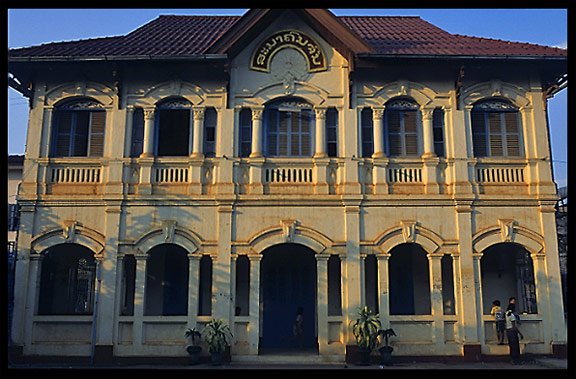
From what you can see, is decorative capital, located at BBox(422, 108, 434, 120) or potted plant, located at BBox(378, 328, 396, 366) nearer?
potted plant, located at BBox(378, 328, 396, 366)

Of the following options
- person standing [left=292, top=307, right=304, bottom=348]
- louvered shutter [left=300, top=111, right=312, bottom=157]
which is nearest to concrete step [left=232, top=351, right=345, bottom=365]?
person standing [left=292, top=307, right=304, bottom=348]

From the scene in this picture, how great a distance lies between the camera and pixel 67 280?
16.6 metres

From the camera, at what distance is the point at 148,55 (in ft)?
48.8

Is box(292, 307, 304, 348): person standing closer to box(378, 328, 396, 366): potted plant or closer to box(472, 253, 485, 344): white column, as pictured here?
box(378, 328, 396, 366): potted plant

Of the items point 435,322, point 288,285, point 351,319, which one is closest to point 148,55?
point 288,285

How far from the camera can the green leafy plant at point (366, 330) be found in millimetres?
13812

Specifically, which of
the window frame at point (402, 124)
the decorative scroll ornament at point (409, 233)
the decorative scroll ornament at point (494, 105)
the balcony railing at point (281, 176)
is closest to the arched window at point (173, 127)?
the balcony railing at point (281, 176)

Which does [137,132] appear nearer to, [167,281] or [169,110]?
[169,110]

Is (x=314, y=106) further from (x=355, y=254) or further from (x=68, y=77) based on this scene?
(x=68, y=77)

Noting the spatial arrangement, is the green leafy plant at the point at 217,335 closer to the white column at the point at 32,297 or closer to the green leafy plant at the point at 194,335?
the green leafy plant at the point at 194,335

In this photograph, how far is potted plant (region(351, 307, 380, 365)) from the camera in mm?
13805

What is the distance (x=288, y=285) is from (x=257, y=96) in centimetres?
549

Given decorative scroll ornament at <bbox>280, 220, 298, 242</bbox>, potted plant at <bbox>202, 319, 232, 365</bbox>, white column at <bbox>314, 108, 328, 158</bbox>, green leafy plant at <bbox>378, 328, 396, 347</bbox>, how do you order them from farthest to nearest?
1. white column at <bbox>314, 108, 328, 158</bbox>
2. decorative scroll ornament at <bbox>280, 220, 298, 242</bbox>
3. green leafy plant at <bbox>378, 328, 396, 347</bbox>
4. potted plant at <bbox>202, 319, 232, 365</bbox>

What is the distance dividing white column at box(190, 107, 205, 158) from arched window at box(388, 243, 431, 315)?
6.18 m
